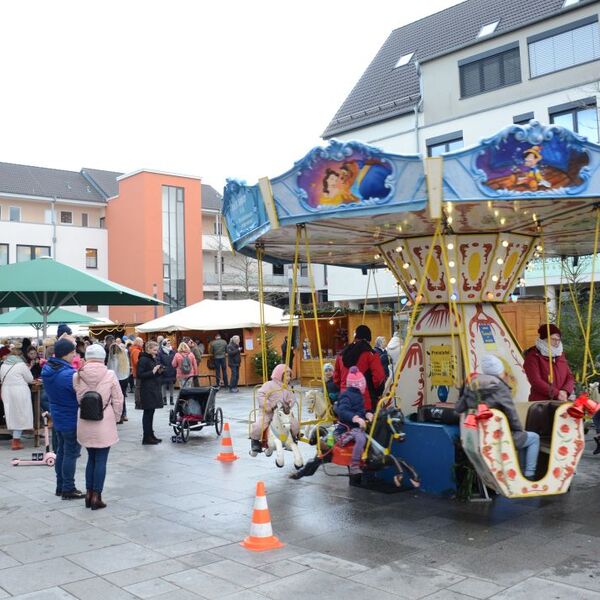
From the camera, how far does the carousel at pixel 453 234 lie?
654 centimetres

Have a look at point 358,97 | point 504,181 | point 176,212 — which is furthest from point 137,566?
point 176,212

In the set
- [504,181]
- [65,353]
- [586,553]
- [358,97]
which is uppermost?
[358,97]

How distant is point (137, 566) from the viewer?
5.37 metres

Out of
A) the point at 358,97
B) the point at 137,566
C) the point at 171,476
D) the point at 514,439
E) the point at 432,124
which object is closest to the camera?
the point at 137,566

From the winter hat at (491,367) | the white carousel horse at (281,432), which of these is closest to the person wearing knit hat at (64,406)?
the white carousel horse at (281,432)

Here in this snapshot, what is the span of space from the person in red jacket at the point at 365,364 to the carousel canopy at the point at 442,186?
1.50 m

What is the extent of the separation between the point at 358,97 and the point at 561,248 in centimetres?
1934

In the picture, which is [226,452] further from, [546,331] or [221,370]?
[221,370]

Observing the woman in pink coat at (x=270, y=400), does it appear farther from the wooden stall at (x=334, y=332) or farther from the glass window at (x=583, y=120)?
the glass window at (x=583, y=120)

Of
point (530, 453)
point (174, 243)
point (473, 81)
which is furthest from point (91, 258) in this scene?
point (530, 453)

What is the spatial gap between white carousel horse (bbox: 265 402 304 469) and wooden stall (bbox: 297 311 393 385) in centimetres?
1142

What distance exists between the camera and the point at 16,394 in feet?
35.8

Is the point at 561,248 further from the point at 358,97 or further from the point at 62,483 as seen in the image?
the point at 358,97

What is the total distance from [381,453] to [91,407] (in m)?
3.13
